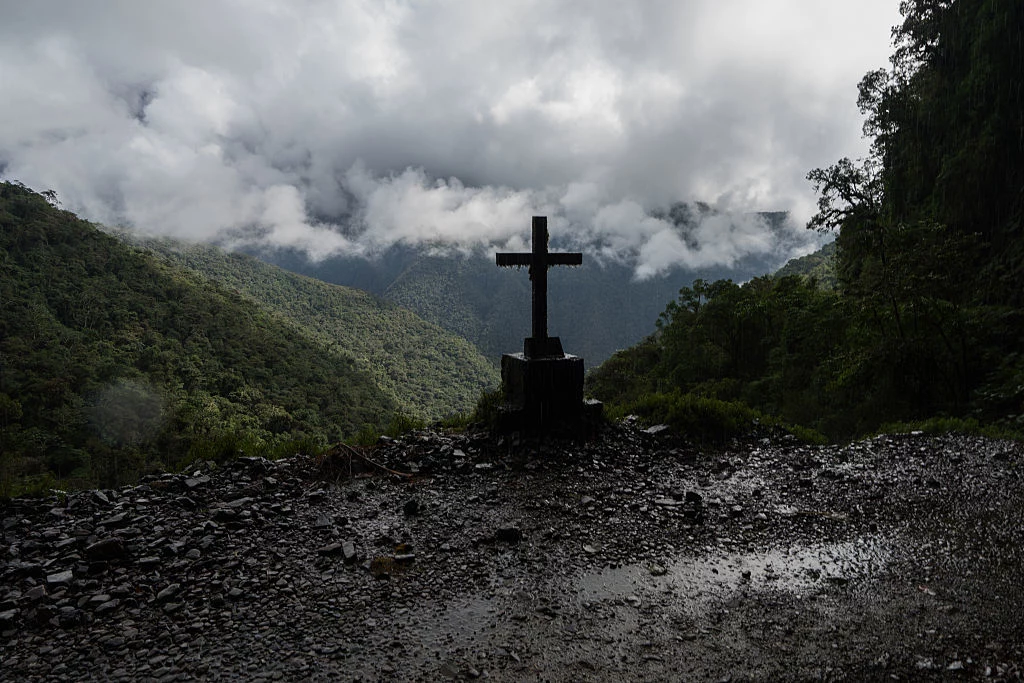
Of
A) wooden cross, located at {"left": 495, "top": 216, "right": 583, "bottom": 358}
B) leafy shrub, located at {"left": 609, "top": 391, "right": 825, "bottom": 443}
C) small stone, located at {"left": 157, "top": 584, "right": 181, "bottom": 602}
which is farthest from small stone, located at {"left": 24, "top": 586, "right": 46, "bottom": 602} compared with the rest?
leafy shrub, located at {"left": 609, "top": 391, "right": 825, "bottom": 443}

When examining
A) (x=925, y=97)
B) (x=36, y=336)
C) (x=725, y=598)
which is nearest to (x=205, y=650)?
(x=725, y=598)

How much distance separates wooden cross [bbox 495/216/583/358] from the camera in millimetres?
8977

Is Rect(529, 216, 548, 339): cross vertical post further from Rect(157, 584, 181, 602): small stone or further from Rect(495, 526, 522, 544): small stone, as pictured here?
Rect(157, 584, 181, 602): small stone

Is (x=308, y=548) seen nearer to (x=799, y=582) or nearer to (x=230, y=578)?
(x=230, y=578)

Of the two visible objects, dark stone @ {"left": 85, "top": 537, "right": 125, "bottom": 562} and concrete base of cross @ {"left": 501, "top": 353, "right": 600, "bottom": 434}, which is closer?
dark stone @ {"left": 85, "top": 537, "right": 125, "bottom": 562}

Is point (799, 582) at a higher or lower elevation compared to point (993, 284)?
lower

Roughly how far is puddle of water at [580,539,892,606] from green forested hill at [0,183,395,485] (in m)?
31.7

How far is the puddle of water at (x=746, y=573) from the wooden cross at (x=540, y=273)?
15.5ft

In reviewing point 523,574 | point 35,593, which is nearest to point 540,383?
point 523,574

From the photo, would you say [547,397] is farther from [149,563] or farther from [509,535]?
[149,563]

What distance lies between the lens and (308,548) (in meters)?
4.95

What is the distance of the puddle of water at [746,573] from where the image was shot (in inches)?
166

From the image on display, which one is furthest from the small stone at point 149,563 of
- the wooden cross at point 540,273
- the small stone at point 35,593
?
the wooden cross at point 540,273

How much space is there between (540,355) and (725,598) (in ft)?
17.4
